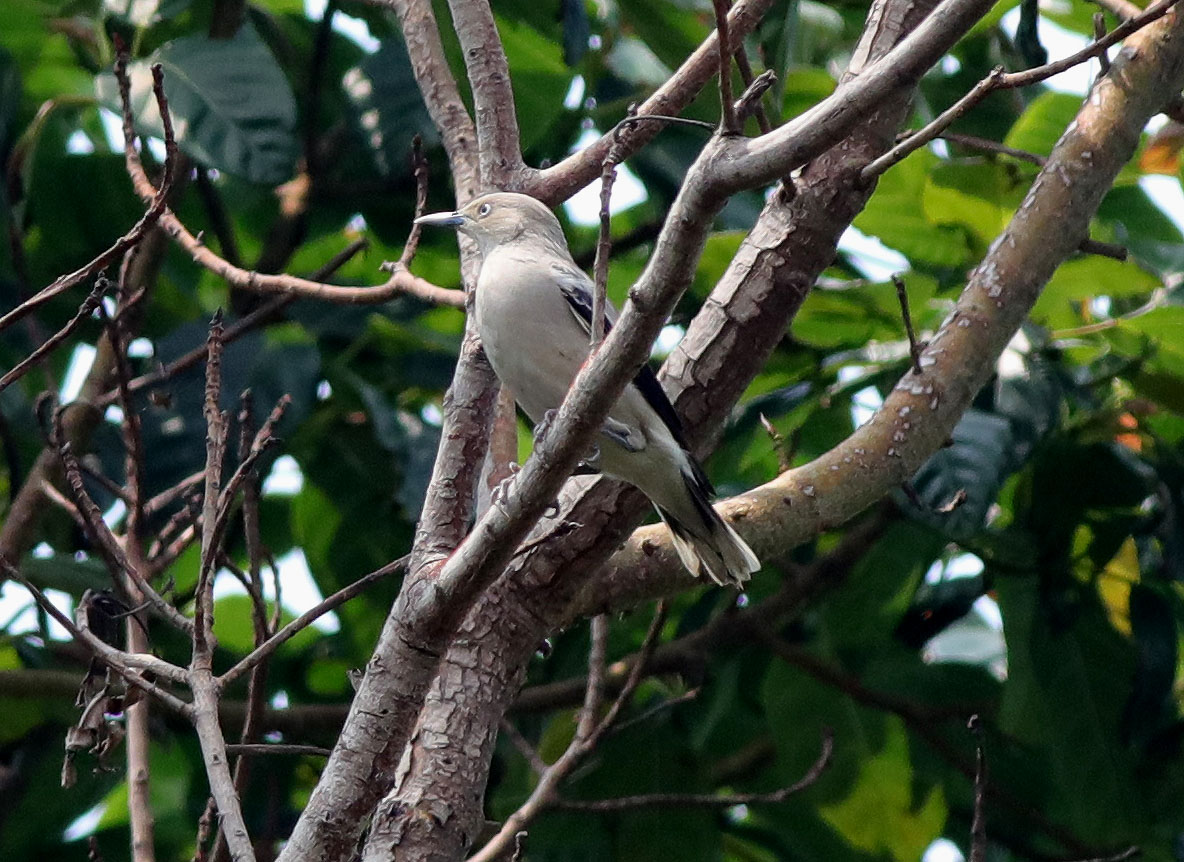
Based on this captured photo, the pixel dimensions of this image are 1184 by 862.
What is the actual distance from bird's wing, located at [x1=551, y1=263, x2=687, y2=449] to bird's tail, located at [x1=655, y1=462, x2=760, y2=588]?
176 millimetres

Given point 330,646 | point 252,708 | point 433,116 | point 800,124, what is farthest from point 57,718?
point 800,124

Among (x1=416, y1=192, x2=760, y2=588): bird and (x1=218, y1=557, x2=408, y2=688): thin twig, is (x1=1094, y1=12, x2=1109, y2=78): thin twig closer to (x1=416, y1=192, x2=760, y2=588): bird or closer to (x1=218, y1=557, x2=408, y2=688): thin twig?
(x1=416, y1=192, x2=760, y2=588): bird

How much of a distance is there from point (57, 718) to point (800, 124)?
3.23 metres

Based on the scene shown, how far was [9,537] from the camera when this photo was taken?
13.3 feet

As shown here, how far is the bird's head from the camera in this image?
3691 millimetres

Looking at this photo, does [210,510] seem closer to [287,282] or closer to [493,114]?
[287,282]

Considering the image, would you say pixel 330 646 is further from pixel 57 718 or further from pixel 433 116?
pixel 433 116

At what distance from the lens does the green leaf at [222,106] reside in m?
4.32

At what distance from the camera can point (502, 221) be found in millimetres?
3926

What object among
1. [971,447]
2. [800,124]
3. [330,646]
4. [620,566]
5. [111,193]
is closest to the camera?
[800,124]

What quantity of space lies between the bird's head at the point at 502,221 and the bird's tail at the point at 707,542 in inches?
33.9

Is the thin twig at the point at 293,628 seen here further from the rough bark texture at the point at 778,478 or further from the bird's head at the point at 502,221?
the bird's head at the point at 502,221

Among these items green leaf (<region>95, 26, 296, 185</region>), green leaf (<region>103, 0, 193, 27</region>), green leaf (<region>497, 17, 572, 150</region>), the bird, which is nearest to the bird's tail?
the bird

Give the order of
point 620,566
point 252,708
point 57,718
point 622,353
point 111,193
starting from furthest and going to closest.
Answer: point 111,193 < point 57,718 < point 620,566 < point 252,708 < point 622,353
